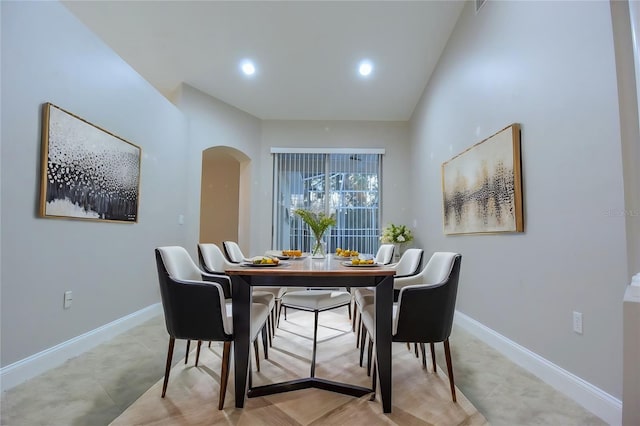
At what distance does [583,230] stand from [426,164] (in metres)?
2.94

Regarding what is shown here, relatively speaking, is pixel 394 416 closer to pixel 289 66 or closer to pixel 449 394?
pixel 449 394

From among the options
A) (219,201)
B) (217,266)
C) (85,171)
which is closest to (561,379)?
(217,266)

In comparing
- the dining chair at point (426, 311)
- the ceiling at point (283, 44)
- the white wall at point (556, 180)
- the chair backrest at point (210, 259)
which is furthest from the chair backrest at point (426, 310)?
the ceiling at point (283, 44)

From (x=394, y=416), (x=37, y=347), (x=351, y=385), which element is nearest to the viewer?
(x=394, y=416)

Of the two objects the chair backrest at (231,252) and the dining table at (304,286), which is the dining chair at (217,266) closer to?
the chair backrest at (231,252)

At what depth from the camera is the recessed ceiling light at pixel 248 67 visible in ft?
13.4

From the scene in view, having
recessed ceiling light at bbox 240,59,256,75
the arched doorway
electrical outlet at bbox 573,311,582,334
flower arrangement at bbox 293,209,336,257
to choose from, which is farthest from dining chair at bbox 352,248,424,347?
the arched doorway

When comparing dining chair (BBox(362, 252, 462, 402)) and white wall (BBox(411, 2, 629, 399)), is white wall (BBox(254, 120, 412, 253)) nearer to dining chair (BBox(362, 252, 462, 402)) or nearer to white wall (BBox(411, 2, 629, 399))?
white wall (BBox(411, 2, 629, 399))

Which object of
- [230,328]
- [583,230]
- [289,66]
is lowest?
[230,328]

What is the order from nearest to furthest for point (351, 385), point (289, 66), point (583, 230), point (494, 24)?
point (583, 230)
point (351, 385)
point (494, 24)
point (289, 66)

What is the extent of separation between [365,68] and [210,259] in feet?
10.0

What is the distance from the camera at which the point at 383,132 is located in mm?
5758

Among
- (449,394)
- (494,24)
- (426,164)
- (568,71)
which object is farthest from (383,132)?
(449,394)

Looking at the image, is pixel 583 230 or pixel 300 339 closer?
pixel 583 230
